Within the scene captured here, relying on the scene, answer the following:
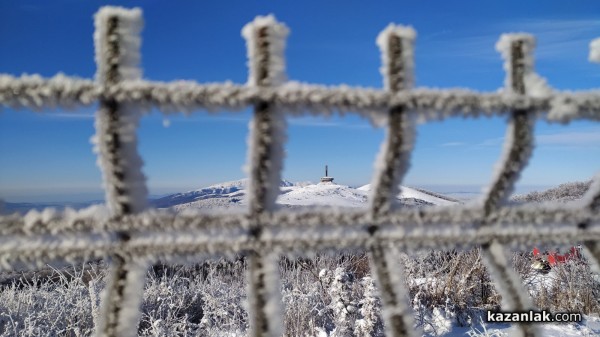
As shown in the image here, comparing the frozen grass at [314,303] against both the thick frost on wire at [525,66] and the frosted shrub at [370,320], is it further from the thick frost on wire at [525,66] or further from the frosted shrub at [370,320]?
the thick frost on wire at [525,66]

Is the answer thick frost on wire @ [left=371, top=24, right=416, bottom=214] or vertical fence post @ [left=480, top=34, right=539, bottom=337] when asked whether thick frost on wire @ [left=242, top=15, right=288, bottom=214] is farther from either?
vertical fence post @ [left=480, top=34, right=539, bottom=337]

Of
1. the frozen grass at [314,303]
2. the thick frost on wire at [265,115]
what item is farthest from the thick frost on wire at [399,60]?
the frozen grass at [314,303]

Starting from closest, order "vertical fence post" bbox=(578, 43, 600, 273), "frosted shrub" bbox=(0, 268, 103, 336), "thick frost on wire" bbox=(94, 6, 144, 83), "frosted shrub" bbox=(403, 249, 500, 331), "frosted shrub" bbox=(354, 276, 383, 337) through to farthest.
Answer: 1. "thick frost on wire" bbox=(94, 6, 144, 83)
2. "vertical fence post" bbox=(578, 43, 600, 273)
3. "frosted shrub" bbox=(354, 276, 383, 337)
4. "frosted shrub" bbox=(0, 268, 103, 336)
5. "frosted shrub" bbox=(403, 249, 500, 331)

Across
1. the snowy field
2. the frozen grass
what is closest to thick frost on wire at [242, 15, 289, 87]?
the snowy field

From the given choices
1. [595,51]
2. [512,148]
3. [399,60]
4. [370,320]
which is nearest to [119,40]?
[399,60]

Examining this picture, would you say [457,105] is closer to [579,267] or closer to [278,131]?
[278,131]

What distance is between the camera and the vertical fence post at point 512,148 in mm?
811

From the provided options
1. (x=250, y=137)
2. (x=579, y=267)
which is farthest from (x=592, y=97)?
(x=579, y=267)

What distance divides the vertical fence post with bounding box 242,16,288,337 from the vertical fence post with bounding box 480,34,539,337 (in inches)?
15.4

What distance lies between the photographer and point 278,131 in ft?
2.47

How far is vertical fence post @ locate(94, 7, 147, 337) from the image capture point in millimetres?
735

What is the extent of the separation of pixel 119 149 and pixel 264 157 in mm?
235

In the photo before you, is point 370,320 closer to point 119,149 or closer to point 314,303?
point 314,303

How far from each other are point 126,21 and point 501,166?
69 centimetres
